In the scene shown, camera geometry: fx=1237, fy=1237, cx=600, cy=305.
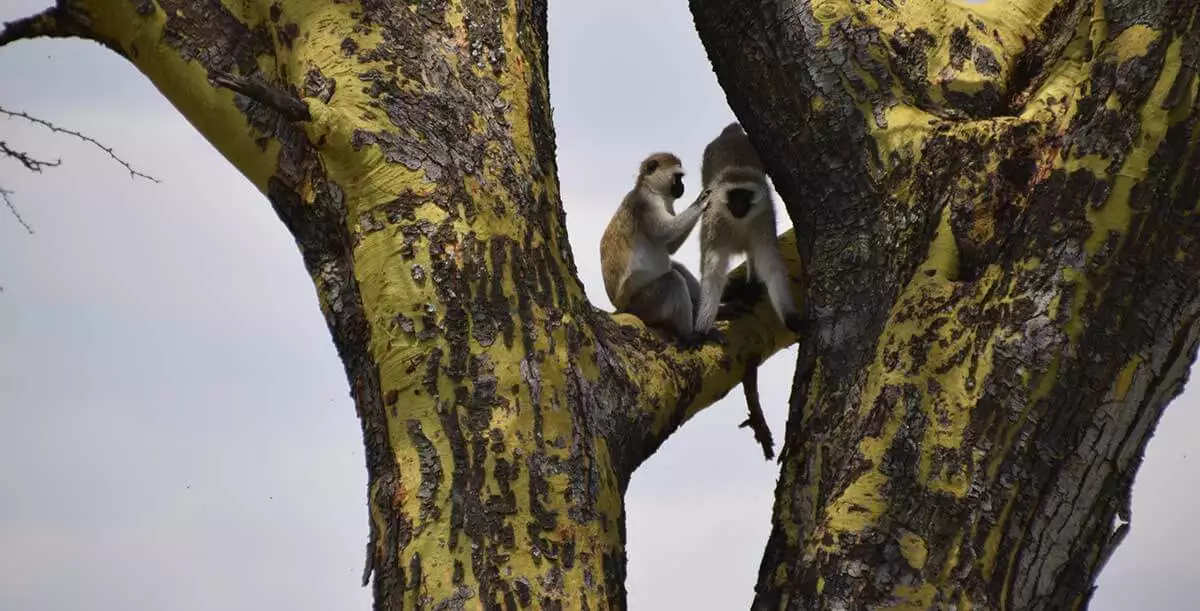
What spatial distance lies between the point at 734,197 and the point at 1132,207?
309 cm

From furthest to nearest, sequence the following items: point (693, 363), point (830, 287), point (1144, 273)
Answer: point (693, 363) < point (830, 287) < point (1144, 273)

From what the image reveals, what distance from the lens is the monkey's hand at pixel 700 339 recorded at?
4.58 metres

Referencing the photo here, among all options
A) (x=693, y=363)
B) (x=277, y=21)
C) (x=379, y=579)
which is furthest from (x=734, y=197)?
(x=379, y=579)

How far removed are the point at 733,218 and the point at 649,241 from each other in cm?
84

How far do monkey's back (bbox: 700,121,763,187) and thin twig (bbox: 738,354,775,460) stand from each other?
1523 mm

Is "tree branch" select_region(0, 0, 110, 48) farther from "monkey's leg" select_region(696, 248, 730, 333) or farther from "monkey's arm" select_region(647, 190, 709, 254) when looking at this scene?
"monkey's arm" select_region(647, 190, 709, 254)

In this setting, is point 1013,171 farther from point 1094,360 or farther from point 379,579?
point 379,579

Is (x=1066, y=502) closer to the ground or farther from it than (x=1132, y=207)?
closer to the ground

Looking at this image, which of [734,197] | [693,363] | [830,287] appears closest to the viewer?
[830,287]

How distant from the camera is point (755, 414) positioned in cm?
513

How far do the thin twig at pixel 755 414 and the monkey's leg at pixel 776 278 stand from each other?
219mm

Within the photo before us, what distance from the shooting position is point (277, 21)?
3842mm

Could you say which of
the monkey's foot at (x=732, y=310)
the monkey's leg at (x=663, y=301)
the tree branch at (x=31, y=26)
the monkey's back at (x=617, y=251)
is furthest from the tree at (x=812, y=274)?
the monkey's back at (x=617, y=251)

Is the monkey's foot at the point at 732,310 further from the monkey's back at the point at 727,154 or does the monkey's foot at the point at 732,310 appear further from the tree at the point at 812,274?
the tree at the point at 812,274
